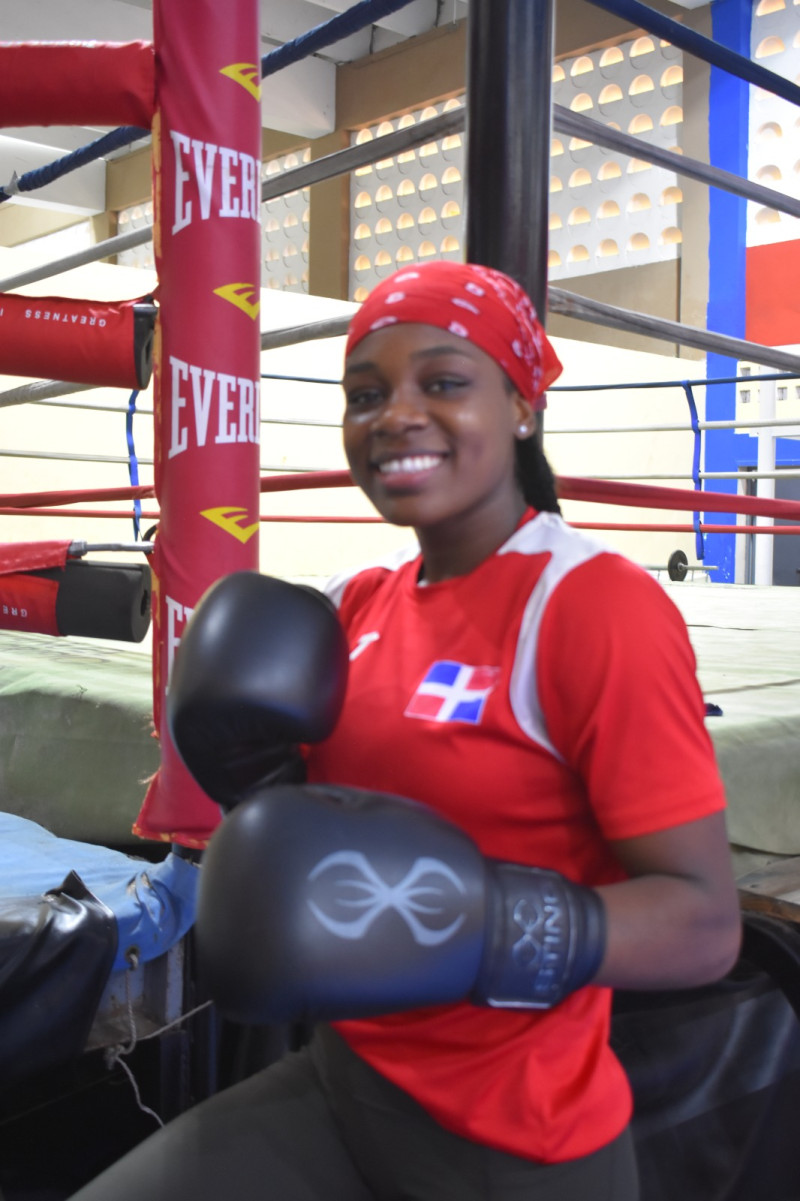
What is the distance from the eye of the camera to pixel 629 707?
2.06 ft

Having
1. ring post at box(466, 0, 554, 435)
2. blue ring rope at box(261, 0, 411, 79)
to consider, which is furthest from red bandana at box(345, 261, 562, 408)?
blue ring rope at box(261, 0, 411, 79)

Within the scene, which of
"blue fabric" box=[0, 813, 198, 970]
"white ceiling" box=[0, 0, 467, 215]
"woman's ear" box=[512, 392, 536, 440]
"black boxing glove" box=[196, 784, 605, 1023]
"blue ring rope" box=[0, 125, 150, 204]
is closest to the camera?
"black boxing glove" box=[196, 784, 605, 1023]

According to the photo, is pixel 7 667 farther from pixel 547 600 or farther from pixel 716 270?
pixel 716 270

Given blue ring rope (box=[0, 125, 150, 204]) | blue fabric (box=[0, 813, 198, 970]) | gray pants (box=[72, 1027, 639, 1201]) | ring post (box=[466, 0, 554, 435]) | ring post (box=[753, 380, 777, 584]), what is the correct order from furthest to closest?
ring post (box=[753, 380, 777, 584]) → blue ring rope (box=[0, 125, 150, 204]) → ring post (box=[466, 0, 554, 435]) → blue fabric (box=[0, 813, 198, 970]) → gray pants (box=[72, 1027, 639, 1201])

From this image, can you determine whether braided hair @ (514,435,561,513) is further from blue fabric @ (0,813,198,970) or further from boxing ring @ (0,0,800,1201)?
blue fabric @ (0,813,198,970)

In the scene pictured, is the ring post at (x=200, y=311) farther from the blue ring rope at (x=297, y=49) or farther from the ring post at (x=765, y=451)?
the ring post at (x=765, y=451)

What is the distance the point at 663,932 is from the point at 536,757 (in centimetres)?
13

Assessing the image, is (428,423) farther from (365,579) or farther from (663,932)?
(663,932)

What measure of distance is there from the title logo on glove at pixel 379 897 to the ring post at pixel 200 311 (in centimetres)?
55

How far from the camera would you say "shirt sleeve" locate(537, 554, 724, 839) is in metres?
0.62

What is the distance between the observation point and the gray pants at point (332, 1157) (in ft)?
2.21

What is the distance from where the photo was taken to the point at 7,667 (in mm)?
1688

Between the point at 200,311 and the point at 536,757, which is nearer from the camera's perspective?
the point at 536,757

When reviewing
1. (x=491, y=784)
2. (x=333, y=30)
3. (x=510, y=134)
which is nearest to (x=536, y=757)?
(x=491, y=784)
